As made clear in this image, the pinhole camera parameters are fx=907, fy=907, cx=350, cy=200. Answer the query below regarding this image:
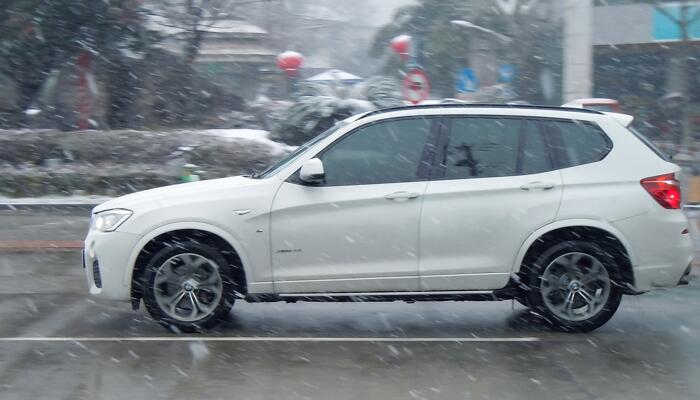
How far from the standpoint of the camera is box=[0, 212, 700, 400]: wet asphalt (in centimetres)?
562

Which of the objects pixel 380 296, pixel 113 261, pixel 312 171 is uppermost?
pixel 312 171

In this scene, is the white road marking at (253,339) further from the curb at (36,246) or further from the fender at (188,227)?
the curb at (36,246)

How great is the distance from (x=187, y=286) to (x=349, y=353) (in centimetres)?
140

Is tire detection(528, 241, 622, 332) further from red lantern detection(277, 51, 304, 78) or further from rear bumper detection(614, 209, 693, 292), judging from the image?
red lantern detection(277, 51, 304, 78)

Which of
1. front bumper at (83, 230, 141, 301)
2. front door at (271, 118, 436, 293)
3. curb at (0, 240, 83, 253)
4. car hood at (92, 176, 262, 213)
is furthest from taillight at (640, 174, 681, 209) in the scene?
curb at (0, 240, 83, 253)

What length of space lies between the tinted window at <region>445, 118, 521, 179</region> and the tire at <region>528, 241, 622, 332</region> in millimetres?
772

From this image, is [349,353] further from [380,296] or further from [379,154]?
[379,154]

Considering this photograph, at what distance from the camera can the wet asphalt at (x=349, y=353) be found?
221 inches

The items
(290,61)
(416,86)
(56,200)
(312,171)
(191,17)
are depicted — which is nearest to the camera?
(312,171)

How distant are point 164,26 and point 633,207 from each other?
18191mm

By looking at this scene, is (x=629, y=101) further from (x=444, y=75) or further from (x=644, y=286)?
(x=644, y=286)

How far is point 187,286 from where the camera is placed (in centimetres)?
698

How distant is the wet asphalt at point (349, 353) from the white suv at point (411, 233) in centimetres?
34

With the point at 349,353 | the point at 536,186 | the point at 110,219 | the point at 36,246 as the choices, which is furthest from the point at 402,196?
the point at 36,246
